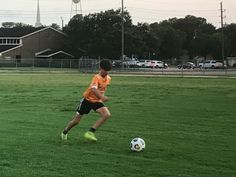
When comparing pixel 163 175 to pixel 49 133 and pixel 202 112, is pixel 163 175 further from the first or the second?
pixel 202 112

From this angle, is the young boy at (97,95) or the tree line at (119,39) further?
the tree line at (119,39)

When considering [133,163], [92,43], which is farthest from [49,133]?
[92,43]

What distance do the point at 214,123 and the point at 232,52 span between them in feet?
353

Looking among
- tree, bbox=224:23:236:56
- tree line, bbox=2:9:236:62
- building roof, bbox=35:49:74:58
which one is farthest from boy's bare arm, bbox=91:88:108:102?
tree, bbox=224:23:236:56

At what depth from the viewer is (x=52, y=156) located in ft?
27.6

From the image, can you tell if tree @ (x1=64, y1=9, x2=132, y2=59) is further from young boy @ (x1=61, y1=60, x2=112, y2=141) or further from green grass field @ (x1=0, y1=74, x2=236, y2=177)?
young boy @ (x1=61, y1=60, x2=112, y2=141)

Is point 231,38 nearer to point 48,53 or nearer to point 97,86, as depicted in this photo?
point 48,53

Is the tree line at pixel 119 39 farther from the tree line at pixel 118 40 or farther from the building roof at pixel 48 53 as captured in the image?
the building roof at pixel 48 53

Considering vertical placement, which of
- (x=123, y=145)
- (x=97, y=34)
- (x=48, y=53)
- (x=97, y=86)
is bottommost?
(x=123, y=145)

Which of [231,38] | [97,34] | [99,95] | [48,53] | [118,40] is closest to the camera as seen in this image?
[99,95]

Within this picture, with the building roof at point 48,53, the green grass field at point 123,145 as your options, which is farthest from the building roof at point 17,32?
the green grass field at point 123,145

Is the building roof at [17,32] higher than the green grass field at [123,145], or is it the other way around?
the building roof at [17,32]

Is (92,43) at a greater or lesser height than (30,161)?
greater

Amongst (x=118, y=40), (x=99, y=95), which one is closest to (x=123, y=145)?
(x=99, y=95)
